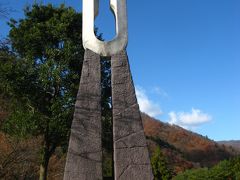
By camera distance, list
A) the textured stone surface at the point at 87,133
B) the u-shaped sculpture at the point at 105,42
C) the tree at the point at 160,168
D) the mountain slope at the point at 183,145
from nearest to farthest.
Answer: the textured stone surface at the point at 87,133 → the u-shaped sculpture at the point at 105,42 → the tree at the point at 160,168 → the mountain slope at the point at 183,145

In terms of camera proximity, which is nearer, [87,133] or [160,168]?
[87,133]

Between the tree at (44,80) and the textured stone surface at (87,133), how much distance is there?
6422 millimetres

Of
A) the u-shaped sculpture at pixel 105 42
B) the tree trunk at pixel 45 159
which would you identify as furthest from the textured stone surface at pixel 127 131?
the tree trunk at pixel 45 159

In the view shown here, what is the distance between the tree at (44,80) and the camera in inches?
485

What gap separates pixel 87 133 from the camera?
5500 mm

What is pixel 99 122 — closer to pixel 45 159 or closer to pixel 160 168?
pixel 45 159

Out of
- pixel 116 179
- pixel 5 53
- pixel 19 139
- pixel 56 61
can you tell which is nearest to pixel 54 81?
pixel 56 61

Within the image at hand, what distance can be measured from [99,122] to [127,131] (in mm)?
420

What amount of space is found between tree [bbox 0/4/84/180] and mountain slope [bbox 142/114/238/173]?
11.4 metres

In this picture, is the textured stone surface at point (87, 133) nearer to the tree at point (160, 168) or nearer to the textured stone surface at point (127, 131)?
the textured stone surface at point (127, 131)

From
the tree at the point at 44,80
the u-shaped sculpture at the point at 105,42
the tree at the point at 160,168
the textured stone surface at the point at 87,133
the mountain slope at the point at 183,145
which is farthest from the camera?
the mountain slope at the point at 183,145

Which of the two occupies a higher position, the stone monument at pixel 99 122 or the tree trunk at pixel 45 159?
the tree trunk at pixel 45 159

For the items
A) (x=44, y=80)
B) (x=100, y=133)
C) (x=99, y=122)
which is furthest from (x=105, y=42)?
(x=44, y=80)

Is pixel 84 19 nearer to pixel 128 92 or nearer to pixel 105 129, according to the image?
pixel 128 92
